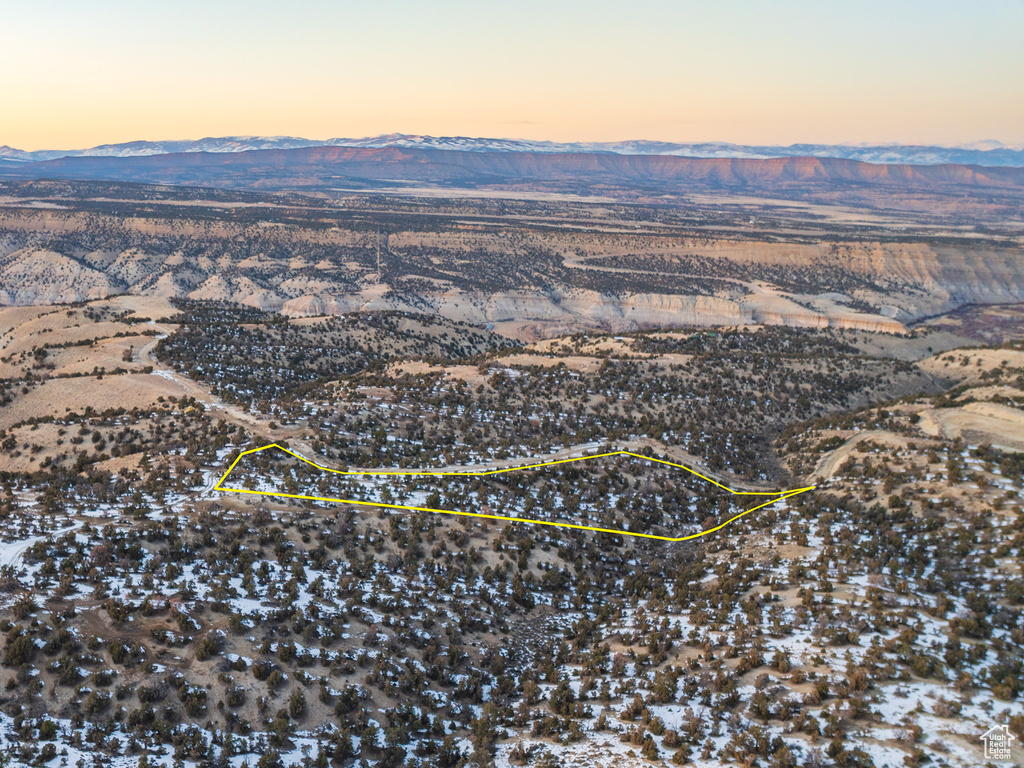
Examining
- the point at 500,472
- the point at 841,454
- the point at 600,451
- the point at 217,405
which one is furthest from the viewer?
the point at 217,405

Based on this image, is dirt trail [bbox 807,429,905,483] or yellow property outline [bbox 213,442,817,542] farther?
dirt trail [bbox 807,429,905,483]

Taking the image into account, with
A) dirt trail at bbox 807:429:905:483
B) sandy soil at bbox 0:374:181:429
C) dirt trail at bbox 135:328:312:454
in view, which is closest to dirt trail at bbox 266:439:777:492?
dirt trail at bbox 135:328:312:454

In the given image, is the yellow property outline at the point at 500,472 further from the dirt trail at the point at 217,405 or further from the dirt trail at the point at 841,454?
the dirt trail at the point at 841,454

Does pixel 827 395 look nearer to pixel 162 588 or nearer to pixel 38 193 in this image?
pixel 162 588

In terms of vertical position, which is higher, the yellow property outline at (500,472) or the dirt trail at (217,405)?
the dirt trail at (217,405)

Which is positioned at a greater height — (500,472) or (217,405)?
(217,405)

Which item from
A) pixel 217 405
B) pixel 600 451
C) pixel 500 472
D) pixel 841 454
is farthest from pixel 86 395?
pixel 841 454

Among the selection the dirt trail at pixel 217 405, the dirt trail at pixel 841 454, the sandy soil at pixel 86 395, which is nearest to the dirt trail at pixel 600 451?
the dirt trail at pixel 217 405

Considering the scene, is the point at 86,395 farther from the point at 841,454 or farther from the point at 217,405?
the point at 841,454

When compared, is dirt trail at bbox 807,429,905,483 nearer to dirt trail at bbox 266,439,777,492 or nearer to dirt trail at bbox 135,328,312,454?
dirt trail at bbox 266,439,777,492

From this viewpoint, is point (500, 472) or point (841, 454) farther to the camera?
point (841, 454)

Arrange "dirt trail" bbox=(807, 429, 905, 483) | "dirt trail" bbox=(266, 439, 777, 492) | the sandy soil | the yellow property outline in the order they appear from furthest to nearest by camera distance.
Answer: the sandy soil, "dirt trail" bbox=(807, 429, 905, 483), "dirt trail" bbox=(266, 439, 777, 492), the yellow property outline
